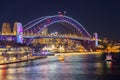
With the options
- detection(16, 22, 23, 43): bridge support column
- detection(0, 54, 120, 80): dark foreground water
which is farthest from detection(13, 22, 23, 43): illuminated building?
detection(0, 54, 120, 80): dark foreground water

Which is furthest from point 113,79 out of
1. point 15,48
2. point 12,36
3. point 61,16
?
point 61,16

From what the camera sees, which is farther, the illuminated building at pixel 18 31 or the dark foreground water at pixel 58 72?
the illuminated building at pixel 18 31

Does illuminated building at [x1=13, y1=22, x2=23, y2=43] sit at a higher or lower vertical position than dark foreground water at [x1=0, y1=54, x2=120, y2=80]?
higher

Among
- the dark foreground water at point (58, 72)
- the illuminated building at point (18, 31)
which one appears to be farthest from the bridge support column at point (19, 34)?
the dark foreground water at point (58, 72)

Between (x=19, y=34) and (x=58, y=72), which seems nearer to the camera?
(x=58, y=72)

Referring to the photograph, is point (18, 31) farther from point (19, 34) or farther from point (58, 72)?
point (58, 72)

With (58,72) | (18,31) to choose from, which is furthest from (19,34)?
(58,72)

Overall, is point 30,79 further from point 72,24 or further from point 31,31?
point 72,24

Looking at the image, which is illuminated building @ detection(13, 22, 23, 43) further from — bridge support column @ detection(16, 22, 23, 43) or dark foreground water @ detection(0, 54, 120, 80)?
dark foreground water @ detection(0, 54, 120, 80)

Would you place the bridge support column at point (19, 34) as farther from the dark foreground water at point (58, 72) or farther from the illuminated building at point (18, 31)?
the dark foreground water at point (58, 72)

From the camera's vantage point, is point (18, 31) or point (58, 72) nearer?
point (58, 72)

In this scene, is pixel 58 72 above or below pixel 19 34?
below

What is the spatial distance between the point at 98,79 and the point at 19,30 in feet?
155

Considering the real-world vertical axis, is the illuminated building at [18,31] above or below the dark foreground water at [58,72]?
above
